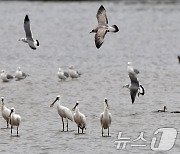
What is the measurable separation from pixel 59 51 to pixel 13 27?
1874cm

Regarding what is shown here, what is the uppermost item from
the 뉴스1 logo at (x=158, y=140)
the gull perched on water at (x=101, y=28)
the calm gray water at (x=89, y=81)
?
the gull perched on water at (x=101, y=28)

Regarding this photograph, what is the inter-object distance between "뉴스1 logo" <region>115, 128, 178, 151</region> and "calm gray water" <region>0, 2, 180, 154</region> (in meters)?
0.13

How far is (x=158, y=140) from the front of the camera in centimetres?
1802

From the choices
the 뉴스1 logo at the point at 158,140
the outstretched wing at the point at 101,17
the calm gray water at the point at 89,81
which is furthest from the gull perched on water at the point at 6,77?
the outstretched wing at the point at 101,17

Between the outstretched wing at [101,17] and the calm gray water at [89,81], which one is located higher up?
the outstretched wing at [101,17]

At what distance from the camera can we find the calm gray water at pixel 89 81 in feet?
59.7

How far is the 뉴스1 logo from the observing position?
17.2m

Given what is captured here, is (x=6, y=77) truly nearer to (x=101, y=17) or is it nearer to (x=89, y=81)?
(x=89, y=81)

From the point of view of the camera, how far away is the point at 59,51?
4241 centimetres

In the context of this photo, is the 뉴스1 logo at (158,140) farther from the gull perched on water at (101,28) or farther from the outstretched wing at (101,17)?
the outstretched wing at (101,17)

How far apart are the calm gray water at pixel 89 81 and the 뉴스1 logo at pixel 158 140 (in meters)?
0.13

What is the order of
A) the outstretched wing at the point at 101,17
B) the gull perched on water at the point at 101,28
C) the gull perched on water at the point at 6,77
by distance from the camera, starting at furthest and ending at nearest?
the gull perched on water at the point at 6,77 → the outstretched wing at the point at 101,17 → the gull perched on water at the point at 101,28

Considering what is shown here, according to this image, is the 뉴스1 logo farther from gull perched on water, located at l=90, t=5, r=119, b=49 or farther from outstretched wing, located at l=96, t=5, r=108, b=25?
outstretched wing, located at l=96, t=5, r=108, b=25

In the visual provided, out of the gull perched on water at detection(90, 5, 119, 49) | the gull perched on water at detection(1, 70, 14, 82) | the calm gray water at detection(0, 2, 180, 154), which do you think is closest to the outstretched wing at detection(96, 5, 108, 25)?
the gull perched on water at detection(90, 5, 119, 49)
